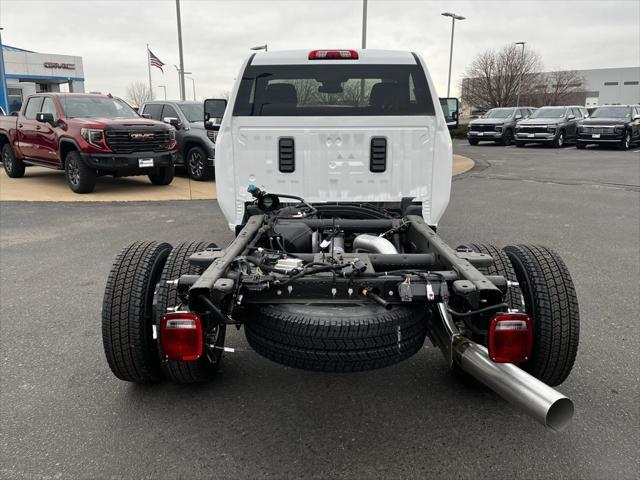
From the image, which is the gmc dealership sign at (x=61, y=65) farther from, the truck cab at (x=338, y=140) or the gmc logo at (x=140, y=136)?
the truck cab at (x=338, y=140)

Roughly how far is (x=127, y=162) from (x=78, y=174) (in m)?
1.03

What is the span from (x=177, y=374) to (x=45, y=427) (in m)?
0.71

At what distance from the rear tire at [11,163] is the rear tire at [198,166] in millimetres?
3904

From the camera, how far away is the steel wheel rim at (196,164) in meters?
12.5

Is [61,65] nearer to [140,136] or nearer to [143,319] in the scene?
[140,136]

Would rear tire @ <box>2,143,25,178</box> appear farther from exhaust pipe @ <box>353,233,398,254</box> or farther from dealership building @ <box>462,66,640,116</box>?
dealership building @ <box>462,66,640,116</box>

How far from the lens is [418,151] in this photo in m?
4.57

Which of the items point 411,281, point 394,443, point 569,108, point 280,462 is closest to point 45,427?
point 280,462

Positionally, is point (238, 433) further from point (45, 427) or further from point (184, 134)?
point (184, 134)

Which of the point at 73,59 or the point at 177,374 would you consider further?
the point at 73,59

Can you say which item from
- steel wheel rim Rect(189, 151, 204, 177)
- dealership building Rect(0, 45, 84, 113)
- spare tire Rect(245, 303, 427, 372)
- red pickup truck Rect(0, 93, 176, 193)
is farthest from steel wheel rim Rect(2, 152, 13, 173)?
dealership building Rect(0, 45, 84, 113)

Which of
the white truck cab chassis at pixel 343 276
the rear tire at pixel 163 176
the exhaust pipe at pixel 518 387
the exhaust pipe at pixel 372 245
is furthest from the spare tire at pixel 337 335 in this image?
the rear tire at pixel 163 176

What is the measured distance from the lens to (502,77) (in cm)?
4706

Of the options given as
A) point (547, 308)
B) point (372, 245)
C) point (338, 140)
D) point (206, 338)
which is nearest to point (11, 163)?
point (338, 140)
